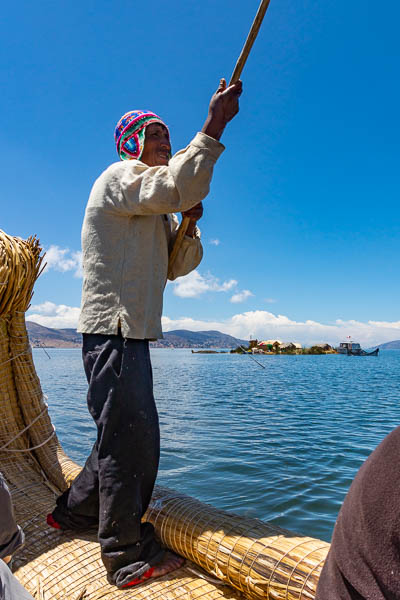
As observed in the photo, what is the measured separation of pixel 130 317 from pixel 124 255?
257mm

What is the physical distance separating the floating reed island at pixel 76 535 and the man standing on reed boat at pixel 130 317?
131 millimetres

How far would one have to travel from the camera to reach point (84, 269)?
1.79 meters

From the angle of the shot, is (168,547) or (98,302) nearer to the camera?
(98,302)

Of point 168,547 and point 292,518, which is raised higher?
point 168,547

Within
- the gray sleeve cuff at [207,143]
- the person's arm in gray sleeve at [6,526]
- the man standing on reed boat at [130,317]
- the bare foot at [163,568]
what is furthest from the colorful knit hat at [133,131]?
Result: the bare foot at [163,568]

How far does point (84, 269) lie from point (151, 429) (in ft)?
2.33

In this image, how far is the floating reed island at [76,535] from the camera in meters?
1.46

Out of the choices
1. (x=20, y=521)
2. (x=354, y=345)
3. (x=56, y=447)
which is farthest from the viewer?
(x=354, y=345)

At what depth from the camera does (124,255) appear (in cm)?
173

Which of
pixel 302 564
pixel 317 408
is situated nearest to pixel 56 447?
pixel 302 564

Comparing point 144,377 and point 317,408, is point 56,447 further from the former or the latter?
point 317,408

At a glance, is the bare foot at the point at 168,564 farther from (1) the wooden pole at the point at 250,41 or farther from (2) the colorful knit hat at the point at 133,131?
(1) the wooden pole at the point at 250,41

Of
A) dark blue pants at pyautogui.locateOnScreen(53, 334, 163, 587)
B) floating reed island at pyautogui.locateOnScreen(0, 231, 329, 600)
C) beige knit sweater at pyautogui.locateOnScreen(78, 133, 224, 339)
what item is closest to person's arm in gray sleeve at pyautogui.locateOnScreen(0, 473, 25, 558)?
dark blue pants at pyautogui.locateOnScreen(53, 334, 163, 587)

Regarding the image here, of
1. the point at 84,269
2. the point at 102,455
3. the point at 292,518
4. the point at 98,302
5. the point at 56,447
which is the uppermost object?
the point at 84,269
